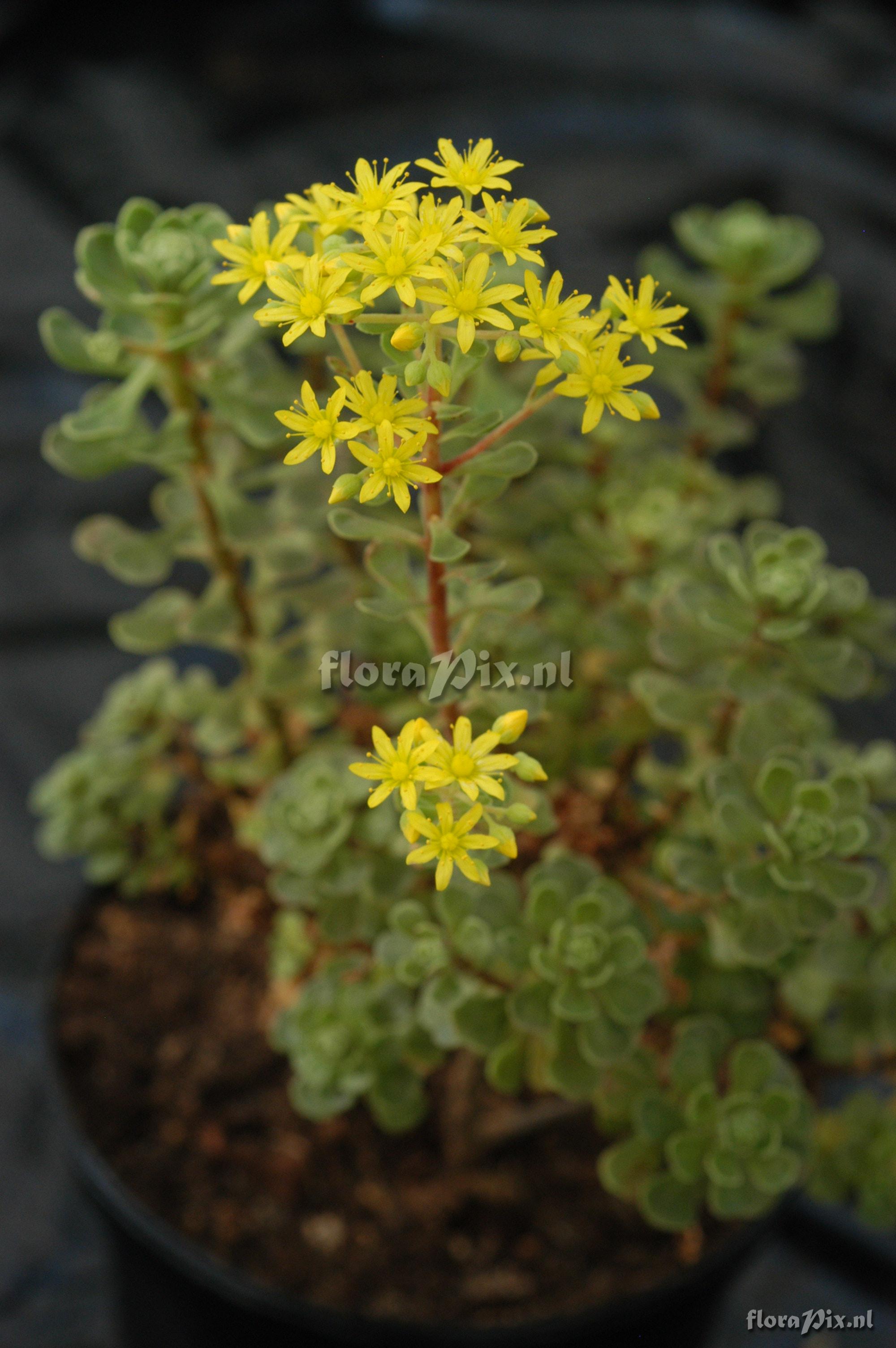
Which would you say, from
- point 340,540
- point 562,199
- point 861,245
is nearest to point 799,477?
point 861,245

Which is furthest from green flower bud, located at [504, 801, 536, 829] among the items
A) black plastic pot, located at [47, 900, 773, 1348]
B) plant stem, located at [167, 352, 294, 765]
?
black plastic pot, located at [47, 900, 773, 1348]

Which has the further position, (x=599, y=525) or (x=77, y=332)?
(x=599, y=525)

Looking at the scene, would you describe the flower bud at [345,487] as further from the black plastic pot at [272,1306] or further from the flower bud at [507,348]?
the black plastic pot at [272,1306]

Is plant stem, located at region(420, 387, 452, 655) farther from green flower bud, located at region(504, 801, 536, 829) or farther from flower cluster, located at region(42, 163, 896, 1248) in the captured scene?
green flower bud, located at region(504, 801, 536, 829)

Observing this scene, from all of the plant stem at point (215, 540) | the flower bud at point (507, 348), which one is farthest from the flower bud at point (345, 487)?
the plant stem at point (215, 540)

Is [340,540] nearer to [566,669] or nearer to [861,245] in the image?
[566,669]

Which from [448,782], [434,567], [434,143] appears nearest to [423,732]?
[448,782]
